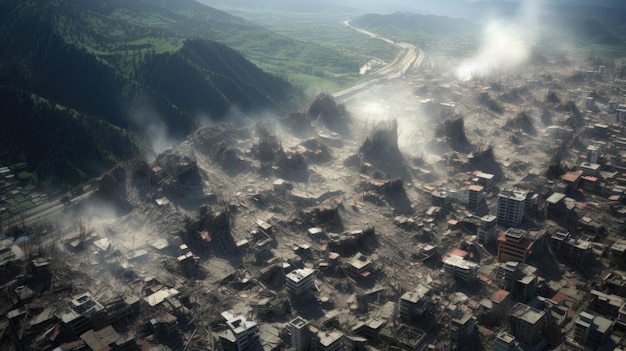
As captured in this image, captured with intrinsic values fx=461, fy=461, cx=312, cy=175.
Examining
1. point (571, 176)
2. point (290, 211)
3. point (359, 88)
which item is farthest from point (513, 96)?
point (290, 211)

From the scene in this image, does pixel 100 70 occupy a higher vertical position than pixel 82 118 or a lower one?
higher

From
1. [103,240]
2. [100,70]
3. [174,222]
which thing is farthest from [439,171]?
[100,70]

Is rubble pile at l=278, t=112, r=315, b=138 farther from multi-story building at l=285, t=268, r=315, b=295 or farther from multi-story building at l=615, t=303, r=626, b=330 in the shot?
multi-story building at l=615, t=303, r=626, b=330

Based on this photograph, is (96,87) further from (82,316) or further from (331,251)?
(331,251)

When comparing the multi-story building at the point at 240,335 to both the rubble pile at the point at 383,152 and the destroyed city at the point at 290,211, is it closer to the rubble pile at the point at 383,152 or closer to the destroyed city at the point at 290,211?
the destroyed city at the point at 290,211

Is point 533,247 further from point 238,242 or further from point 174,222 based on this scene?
point 174,222

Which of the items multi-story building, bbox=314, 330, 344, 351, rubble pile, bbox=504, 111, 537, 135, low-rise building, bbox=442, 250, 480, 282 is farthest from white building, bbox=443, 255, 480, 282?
Answer: rubble pile, bbox=504, 111, 537, 135
